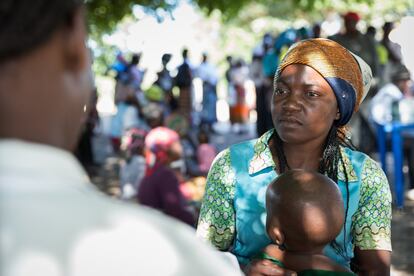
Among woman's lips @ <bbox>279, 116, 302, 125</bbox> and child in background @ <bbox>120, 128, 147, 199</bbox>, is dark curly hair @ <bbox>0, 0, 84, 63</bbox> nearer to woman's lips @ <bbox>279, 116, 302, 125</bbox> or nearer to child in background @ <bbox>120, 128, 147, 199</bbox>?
woman's lips @ <bbox>279, 116, 302, 125</bbox>

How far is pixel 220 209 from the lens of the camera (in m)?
2.59

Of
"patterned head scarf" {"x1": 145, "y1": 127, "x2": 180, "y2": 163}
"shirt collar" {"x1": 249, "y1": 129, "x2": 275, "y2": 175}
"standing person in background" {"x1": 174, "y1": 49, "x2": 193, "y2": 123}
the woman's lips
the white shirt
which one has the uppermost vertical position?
the white shirt

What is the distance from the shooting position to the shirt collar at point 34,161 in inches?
38.4

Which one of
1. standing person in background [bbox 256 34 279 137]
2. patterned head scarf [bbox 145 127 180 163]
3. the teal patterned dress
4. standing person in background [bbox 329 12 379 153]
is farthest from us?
standing person in background [bbox 256 34 279 137]

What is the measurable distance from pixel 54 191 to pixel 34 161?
5 cm

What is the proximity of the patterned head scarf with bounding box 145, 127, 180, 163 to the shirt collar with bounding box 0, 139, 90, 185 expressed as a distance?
491 centimetres

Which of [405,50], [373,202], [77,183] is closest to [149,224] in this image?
[77,183]

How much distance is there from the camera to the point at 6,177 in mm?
966

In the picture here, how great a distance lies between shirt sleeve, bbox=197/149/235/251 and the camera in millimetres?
2586

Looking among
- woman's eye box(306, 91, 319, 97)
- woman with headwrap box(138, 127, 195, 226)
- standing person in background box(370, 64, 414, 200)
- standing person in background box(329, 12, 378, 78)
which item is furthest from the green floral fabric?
standing person in background box(329, 12, 378, 78)

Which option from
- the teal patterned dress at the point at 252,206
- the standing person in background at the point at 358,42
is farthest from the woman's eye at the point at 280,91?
the standing person in background at the point at 358,42

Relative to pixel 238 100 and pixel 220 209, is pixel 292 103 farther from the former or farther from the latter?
pixel 238 100

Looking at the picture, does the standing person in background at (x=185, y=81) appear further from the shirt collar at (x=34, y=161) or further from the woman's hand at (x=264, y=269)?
the shirt collar at (x=34, y=161)

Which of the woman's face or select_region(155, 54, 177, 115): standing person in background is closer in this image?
the woman's face
